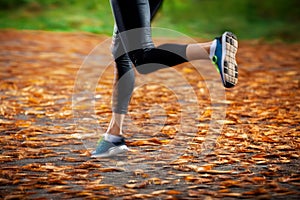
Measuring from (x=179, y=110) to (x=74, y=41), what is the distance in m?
5.61

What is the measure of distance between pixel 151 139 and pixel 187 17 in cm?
951

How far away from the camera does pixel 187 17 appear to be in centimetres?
1409

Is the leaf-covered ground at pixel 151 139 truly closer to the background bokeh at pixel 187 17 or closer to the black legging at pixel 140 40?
the black legging at pixel 140 40

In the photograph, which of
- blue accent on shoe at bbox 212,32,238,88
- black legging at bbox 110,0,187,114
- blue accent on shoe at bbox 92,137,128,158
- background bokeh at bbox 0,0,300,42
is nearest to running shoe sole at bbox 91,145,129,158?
blue accent on shoe at bbox 92,137,128,158

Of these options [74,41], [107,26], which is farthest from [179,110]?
[107,26]

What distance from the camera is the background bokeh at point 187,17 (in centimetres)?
1288

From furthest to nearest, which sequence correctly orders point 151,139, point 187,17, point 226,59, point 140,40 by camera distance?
1. point 187,17
2. point 151,139
3. point 140,40
4. point 226,59

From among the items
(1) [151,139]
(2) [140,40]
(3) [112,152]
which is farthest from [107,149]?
(2) [140,40]

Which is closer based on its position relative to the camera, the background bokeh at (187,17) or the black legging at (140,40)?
the black legging at (140,40)

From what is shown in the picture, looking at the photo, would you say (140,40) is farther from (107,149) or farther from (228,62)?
(107,149)

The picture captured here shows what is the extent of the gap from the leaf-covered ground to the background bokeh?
13.6 feet

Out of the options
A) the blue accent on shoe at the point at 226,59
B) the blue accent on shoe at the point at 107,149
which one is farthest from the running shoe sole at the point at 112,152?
the blue accent on shoe at the point at 226,59

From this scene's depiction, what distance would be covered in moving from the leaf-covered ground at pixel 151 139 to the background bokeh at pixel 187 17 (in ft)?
13.6

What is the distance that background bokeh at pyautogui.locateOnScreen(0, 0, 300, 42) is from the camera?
12875 millimetres
